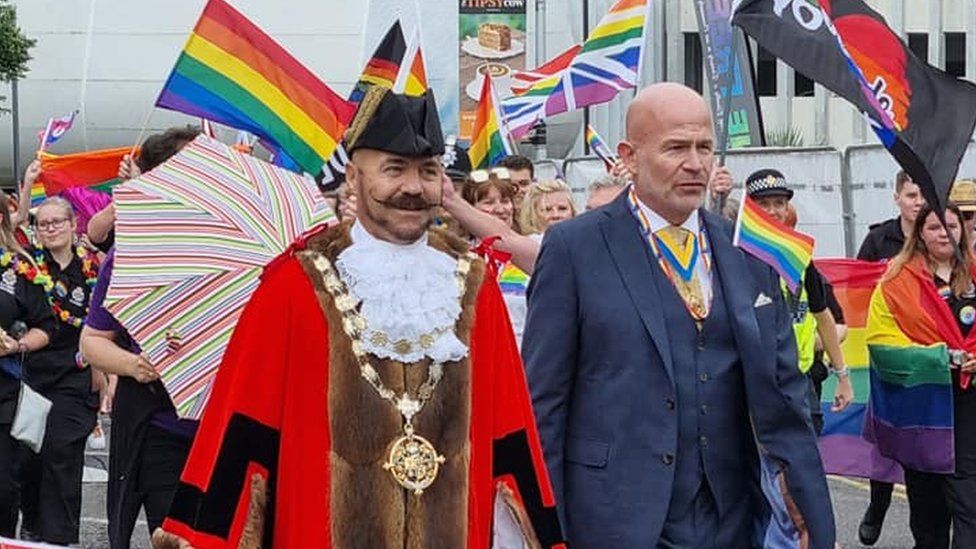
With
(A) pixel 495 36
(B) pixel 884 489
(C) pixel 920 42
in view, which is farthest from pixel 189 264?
(C) pixel 920 42

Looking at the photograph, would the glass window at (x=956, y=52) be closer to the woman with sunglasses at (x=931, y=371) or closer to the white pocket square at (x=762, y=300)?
the woman with sunglasses at (x=931, y=371)

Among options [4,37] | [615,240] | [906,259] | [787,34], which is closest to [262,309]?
[615,240]

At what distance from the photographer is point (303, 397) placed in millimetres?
4379

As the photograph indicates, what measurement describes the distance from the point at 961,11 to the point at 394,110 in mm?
46514

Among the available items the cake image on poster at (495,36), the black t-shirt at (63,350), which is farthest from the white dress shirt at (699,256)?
the cake image on poster at (495,36)

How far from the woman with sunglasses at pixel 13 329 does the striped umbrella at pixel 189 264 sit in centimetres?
286

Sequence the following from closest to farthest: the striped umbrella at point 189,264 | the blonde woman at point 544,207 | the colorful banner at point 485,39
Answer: the striped umbrella at point 189,264 → the blonde woman at point 544,207 → the colorful banner at point 485,39

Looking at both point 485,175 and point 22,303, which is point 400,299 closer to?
point 485,175

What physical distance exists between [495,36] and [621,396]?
104ft

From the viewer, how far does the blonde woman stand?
26.7 feet

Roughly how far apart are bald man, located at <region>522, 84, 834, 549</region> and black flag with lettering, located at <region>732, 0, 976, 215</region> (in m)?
2.37

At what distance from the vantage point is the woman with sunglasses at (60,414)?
938 cm

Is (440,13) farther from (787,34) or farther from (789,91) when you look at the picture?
(787,34)

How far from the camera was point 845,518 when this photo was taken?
11.4 metres
